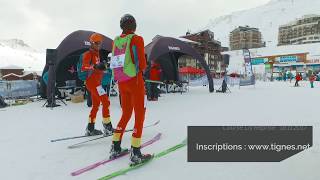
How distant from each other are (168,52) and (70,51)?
603 centimetres

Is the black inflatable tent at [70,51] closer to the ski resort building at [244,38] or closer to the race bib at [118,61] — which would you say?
the race bib at [118,61]

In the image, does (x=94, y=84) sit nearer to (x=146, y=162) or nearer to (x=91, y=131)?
(x=91, y=131)

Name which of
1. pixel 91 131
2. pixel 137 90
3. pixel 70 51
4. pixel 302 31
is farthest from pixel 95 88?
pixel 302 31

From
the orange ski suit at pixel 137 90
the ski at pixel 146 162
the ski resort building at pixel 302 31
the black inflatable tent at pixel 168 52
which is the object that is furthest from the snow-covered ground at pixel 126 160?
the ski resort building at pixel 302 31

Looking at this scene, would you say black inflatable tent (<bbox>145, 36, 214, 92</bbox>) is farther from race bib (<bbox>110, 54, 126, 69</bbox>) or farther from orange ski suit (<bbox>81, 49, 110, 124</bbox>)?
race bib (<bbox>110, 54, 126, 69</bbox>)

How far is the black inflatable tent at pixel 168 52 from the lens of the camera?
15109 mm

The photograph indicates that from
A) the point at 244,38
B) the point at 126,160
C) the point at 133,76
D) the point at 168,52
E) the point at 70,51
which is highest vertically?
the point at 244,38

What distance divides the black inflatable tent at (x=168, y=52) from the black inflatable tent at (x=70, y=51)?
7.32 feet

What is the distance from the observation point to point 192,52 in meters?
17.0

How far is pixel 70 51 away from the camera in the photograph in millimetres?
12383

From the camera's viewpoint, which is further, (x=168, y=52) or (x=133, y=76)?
(x=168, y=52)

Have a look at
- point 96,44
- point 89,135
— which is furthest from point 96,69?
point 89,135

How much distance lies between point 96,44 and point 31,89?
37.8ft

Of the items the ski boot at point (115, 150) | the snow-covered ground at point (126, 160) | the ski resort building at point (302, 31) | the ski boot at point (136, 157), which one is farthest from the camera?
the ski resort building at point (302, 31)
